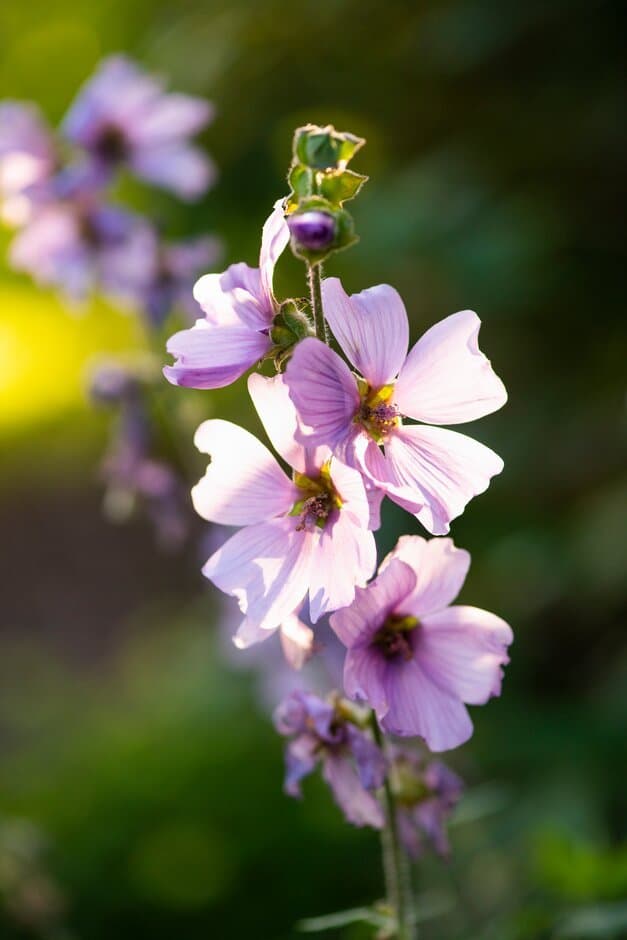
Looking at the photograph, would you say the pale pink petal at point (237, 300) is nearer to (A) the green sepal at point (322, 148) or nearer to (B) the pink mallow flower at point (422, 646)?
(A) the green sepal at point (322, 148)

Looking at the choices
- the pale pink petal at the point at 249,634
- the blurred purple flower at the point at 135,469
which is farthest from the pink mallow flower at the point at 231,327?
the blurred purple flower at the point at 135,469

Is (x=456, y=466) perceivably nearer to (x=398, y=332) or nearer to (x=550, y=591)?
(x=398, y=332)

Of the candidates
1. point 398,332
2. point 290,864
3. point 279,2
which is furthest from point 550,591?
point 398,332

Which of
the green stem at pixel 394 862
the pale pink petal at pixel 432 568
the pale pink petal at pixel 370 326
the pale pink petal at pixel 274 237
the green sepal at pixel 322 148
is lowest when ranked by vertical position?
the green stem at pixel 394 862

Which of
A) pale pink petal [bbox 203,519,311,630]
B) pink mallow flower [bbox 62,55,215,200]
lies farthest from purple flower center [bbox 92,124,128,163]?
pale pink petal [bbox 203,519,311,630]

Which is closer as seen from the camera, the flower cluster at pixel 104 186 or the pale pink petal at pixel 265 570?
the pale pink petal at pixel 265 570

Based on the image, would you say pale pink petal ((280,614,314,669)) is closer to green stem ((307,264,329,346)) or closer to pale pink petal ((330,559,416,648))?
pale pink petal ((330,559,416,648))

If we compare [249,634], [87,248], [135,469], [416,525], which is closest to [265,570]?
[249,634]
